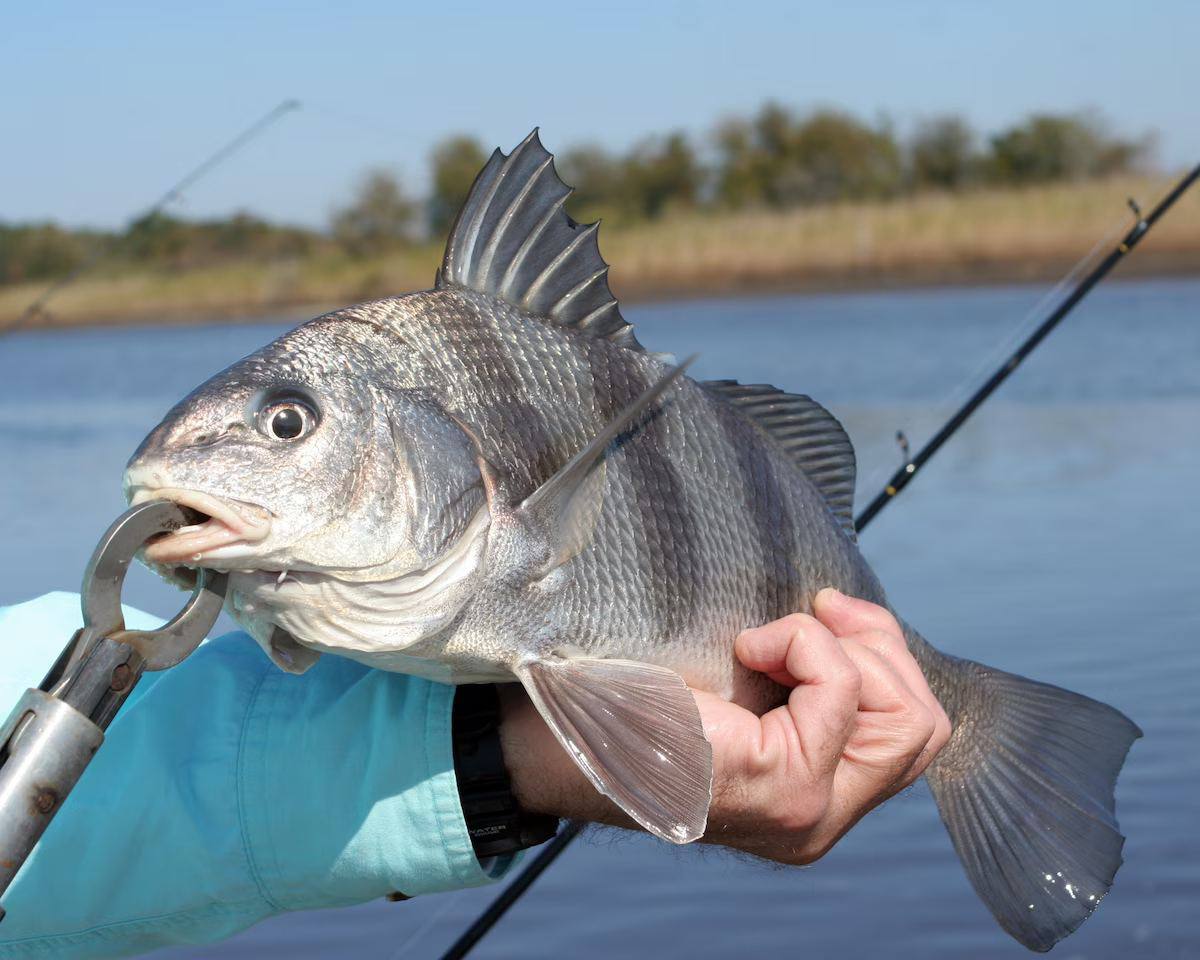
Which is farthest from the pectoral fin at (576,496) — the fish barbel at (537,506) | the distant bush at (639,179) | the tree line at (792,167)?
the distant bush at (639,179)

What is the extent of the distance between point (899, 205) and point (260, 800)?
26.3 m

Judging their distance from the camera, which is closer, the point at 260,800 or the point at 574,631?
the point at 574,631

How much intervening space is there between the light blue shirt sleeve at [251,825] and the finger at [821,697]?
0.45 meters

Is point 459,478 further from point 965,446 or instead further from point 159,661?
point 965,446

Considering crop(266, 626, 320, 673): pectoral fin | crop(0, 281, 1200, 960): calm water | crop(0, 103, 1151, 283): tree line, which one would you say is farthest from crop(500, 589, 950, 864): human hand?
crop(0, 103, 1151, 283): tree line

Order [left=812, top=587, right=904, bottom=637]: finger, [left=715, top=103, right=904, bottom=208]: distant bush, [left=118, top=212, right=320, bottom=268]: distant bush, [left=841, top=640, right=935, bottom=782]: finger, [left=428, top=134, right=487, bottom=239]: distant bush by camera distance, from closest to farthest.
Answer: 1. [left=841, top=640, right=935, bottom=782]: finger
2. [left=812, top=587, right=904, bottom=637]: finger
3. [left=428, top=134, right=487, bottom=239]: distant bush
4. [left=118, top=212, right=320, bottom=268]: distant bush
5. [left=715, top=103, right=904, bottom=208]: distant bush

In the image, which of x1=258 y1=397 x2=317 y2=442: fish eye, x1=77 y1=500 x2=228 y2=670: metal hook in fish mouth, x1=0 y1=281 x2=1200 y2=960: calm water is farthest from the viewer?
x1=0 y1=281 x2=1200 y2=960: calm water

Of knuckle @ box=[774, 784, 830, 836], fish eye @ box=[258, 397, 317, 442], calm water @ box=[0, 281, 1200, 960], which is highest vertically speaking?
fish eye @ box=[258, 397, 317, 442]

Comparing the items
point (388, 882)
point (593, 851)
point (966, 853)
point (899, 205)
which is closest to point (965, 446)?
point (593, 851)

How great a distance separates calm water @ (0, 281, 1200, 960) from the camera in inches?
138

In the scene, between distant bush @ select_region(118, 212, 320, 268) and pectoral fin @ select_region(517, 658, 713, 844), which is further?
distant bush @ select_region(118, 212, 320, 268)

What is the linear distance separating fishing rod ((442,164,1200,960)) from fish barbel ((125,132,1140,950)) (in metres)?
0.50

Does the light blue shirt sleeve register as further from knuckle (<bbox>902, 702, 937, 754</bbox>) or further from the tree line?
the tree line

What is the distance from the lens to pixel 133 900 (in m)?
2.06
